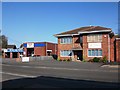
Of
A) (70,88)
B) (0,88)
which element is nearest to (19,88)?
(0,88)

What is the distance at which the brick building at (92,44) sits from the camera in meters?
42.2

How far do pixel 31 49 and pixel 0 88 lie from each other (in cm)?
6056

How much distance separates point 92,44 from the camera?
142 ft

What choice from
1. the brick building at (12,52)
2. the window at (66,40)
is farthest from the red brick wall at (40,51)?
the window at (66,40)

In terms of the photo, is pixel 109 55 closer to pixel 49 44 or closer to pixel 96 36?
pixel 96 36

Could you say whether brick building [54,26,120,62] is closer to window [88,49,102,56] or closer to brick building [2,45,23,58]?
window [88,49,102,56]

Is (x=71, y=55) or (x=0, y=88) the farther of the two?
(x=71, y=55)

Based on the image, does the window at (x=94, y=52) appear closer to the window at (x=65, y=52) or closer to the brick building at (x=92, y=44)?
the brick building at (x=92, y=44)

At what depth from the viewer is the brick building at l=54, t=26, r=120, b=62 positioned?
4219 cm

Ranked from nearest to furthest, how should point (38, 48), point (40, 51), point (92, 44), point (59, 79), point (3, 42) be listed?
point (59, 79), point (92, 44), point (40, 51), point (38, 48), point (3, 42)

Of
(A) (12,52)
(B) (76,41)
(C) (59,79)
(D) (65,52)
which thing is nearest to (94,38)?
(B) (76,41)

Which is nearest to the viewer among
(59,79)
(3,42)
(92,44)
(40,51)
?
(59,79)

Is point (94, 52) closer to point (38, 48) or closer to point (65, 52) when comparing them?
point (65, 52)

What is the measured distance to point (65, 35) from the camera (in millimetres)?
48719
